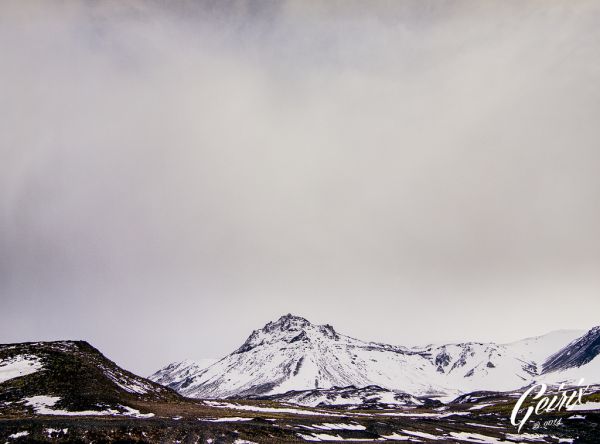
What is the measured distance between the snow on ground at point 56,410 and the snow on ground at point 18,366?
10891 mm

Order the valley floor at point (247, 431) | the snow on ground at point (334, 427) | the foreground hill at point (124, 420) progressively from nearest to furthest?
the valley floor at point (247, 431) < the foreground hill at point (124, 420) < the snow on ground at point (334, 427)

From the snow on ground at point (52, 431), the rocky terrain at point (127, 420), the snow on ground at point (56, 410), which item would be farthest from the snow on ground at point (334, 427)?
the snow on ground at point (52, 431)

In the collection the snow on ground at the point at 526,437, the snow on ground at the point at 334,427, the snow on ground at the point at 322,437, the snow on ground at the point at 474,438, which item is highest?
the snow on ground at the point at 334,427

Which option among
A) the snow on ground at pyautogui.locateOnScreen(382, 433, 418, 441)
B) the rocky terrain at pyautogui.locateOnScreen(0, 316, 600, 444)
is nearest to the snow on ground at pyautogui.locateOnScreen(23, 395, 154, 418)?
the rocky terrain at pyautogui.locateOnScreen(0, 316, 600, 444)

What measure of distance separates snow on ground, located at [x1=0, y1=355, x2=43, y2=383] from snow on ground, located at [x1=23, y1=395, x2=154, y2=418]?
35.7ft

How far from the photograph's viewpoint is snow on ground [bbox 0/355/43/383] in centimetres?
7406

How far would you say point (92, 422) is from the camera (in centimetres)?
5062

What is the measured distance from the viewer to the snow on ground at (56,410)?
199 ft

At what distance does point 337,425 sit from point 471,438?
2088cm

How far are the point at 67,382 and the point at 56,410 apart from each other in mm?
12591

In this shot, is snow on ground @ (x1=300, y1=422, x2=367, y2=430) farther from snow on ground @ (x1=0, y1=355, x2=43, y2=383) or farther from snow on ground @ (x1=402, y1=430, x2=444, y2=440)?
snow on ground @ (x1=0, y1=355, x2=43, y2=383)

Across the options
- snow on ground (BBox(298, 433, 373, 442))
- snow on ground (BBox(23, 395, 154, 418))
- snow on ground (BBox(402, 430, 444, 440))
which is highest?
snow on ground (BBox(23, 395, 154, 418))

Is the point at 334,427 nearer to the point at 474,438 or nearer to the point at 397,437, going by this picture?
the point at 397,437

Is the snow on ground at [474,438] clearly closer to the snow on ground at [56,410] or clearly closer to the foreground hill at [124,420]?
the foreground hill at [124,420]
